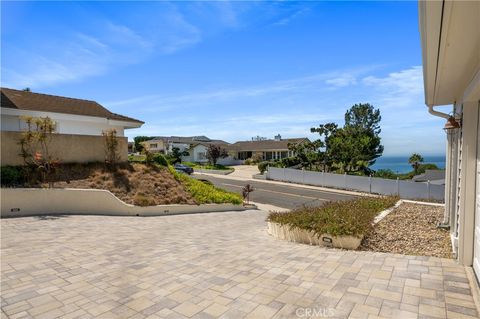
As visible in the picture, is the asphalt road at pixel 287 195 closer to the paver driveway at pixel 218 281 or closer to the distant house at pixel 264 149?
the paver driveway at pixel 218 281

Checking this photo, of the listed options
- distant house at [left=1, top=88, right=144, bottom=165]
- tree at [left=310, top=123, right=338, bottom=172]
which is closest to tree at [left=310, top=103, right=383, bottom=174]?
tree at [left=310, top=123, right=338, bottom=172]

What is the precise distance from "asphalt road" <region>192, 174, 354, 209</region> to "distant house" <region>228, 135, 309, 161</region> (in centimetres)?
2497

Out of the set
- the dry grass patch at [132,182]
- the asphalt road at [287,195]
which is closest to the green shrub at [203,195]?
the dry grass patch at [132,182]

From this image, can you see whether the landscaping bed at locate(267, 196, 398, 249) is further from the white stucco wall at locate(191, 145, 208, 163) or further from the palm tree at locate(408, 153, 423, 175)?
the white stucco wall at locate(191, 145, 208, 163)

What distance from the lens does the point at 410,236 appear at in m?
7.40

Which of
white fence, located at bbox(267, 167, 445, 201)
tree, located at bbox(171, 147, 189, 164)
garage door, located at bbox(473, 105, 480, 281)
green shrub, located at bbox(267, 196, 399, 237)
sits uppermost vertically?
tree, located at bbox(171, 147, 189, 164)

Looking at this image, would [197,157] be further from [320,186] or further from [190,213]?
[190,213]

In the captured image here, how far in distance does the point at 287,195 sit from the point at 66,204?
A: 17.1m

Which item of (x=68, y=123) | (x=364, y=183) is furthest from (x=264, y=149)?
(x=68, y=123)

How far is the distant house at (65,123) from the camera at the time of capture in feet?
44.7

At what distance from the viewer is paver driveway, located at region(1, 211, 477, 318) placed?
4.06 m

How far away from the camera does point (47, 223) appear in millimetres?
10234

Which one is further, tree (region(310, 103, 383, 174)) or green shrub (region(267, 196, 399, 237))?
tree (region(310, 103, 383, 174))

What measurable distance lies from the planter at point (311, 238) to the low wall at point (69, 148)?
11009 mm
